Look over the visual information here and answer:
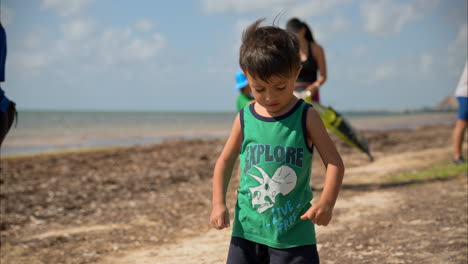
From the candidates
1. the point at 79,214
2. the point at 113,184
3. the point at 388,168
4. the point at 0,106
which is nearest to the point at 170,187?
the point at 113,184

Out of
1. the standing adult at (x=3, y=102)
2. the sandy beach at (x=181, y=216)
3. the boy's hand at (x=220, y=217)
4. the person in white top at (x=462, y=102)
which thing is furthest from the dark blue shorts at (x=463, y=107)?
the standing adult at (x=3, y=102)

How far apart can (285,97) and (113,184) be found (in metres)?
6.28

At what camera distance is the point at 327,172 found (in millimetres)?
2129

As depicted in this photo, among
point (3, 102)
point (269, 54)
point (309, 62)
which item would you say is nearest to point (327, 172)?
point (269, 54)

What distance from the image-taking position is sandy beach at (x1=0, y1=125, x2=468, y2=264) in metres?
3.81

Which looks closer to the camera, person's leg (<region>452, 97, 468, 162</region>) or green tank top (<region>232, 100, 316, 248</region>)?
green tank top (<region>232, 100, 316, 248</region>)

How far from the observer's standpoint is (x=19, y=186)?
25.1 ft

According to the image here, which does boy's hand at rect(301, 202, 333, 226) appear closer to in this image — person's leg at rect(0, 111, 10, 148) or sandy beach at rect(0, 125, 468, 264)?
sandy beach at rect(0, 125, 468, 264)

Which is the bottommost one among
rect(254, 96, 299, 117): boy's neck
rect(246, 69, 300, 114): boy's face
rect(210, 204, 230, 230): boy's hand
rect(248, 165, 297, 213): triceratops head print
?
rect(210, 204, 230, 230): boy's hand

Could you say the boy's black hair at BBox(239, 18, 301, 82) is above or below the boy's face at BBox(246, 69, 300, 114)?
above

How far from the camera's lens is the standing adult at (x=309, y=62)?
5.98m

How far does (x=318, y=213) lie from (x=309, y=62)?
4.22 meters

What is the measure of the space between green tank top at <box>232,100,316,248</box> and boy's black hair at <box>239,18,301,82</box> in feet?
0.76

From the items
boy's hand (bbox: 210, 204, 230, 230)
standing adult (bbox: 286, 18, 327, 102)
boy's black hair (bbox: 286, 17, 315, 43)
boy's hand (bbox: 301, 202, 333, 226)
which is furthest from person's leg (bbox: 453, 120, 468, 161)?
boy's hand (bbox: 210, 204, 230, 230)
